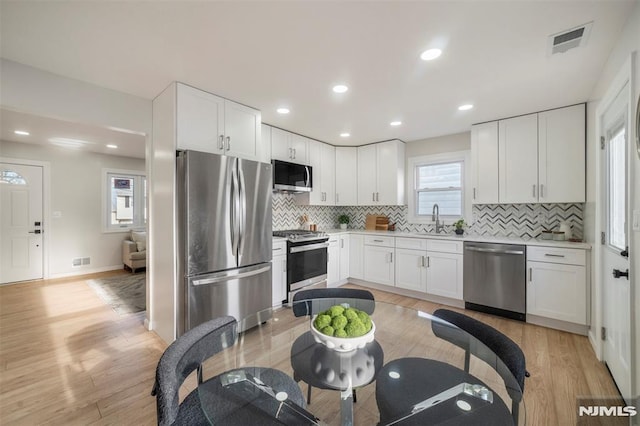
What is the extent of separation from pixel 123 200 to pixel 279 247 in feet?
15.6

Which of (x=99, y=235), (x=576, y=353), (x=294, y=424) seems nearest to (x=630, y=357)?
(x=576, y=353)

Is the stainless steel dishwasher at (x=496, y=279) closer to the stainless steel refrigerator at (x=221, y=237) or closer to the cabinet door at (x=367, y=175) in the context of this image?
the cabinet door at (x=367, y=175)

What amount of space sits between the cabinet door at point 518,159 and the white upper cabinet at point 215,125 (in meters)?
3.10

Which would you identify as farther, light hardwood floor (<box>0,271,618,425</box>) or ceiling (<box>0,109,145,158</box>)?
ceiling (<box>0,109,145,158</box>)

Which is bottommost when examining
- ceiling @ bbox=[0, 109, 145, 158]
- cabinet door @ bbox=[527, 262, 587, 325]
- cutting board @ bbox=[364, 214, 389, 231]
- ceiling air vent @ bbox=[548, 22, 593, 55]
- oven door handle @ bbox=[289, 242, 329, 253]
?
cabinet door @ bbox=[527, 262, 587, 325]

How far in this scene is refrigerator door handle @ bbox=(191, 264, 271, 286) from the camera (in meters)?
2.55

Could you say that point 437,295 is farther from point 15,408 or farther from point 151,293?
point 15,408

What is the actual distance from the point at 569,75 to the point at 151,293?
4560 millimetres

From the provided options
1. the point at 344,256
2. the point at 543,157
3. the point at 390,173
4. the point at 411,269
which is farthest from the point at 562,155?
the point at 344,256

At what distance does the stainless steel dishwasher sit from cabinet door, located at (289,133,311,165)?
8.58 ft

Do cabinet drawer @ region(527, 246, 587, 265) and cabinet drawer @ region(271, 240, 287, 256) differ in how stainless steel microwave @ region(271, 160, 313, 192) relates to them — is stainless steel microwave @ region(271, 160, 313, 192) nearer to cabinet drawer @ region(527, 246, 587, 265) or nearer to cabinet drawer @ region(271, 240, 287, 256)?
cabinet drawer @ region(271, 240, 287, 256)

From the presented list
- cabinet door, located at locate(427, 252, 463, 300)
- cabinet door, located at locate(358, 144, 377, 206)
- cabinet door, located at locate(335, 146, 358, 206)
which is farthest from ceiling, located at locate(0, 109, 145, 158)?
cabinet door, located at locate(427, 252, 463, 300)

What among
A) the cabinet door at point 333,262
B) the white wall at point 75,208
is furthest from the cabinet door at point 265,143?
the white wall at point 75,208

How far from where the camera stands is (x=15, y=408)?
1.84m
